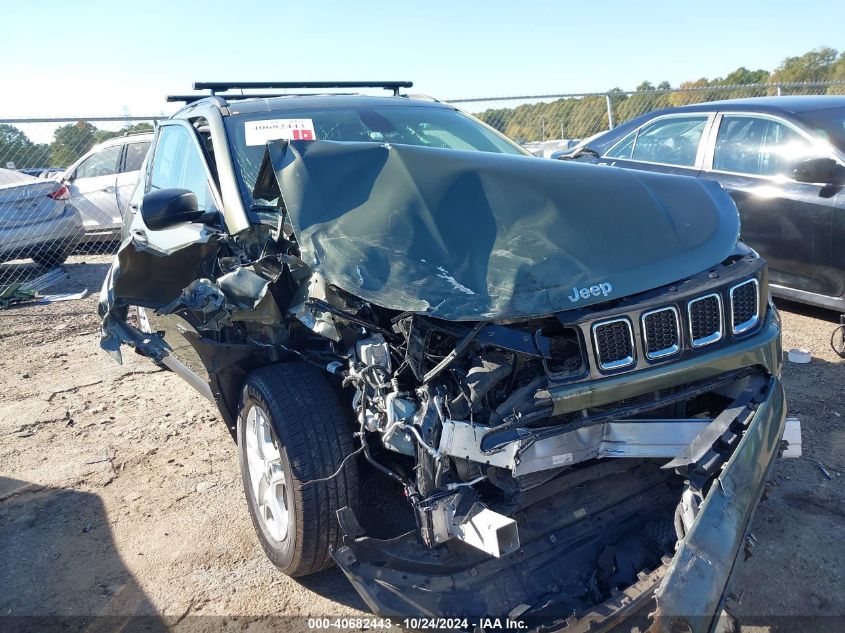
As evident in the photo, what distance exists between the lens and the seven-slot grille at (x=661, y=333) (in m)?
2.21

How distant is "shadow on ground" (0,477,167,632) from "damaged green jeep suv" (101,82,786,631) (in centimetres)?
67

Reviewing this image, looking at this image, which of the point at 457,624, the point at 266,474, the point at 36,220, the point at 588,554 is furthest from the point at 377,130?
the point at 36,220

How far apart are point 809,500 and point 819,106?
3.62 meters

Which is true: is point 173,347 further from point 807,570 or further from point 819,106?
point 819,106

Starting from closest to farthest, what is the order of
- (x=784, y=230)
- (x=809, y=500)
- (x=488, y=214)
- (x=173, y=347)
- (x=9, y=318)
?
(x=488, y=214), (x=809, y=500), (x=173, y=347), (x=784, y=230), (x=9, y=318)

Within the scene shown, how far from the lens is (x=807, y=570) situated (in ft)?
8.83

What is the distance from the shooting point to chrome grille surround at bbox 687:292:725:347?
227 centimetres

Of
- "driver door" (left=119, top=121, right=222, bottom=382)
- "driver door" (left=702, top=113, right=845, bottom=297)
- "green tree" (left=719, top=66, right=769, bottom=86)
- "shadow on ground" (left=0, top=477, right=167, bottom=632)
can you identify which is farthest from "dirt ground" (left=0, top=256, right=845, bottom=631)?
"green tree" (left=719, top=66, right=769, bottom=86)

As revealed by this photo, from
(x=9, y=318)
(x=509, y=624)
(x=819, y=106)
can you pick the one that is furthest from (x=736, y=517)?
(x=9, y=318)

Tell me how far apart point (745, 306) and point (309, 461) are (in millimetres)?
1746

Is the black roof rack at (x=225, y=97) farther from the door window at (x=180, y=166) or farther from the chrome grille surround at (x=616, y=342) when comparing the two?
the chrome grille surround at (x=616, y=342)

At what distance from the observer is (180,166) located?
4.14m

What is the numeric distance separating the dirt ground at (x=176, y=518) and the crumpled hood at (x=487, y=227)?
1368mm

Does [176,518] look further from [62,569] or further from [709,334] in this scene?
[709,334]
